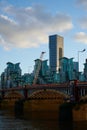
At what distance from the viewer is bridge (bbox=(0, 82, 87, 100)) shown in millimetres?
107887

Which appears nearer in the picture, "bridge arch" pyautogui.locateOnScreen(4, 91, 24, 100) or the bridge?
the bridge

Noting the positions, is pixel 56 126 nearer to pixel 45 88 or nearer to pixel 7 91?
pixel 45 88

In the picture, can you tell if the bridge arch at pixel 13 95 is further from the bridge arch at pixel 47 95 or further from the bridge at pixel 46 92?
the bridge arch at pixel 47 95

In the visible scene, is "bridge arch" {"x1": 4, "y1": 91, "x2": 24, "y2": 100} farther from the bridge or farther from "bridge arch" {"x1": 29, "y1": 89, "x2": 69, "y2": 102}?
"bridge arch" {"x1": 29, "y1": 89, "x2": 69, "y2": 102}

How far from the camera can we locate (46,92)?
137 metres

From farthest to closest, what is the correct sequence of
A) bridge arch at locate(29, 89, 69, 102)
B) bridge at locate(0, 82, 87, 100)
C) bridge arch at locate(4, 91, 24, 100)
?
bridge arch at locate(4, 91, 24, 100)
bridge arch at locate(29, 89, 69, 102)
bridge at locate(0, 82, 87, 100)

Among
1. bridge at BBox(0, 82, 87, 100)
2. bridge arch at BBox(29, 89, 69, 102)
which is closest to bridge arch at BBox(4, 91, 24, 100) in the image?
bridge at BBox(0, 82, 87, 100)

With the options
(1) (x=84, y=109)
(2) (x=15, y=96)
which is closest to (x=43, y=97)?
(2) (x=15, y=96)

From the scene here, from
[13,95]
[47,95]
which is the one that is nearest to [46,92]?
[47,95]

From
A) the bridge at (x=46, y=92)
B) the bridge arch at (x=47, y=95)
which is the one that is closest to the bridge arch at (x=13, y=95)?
the bridge at (x=46, y=92)

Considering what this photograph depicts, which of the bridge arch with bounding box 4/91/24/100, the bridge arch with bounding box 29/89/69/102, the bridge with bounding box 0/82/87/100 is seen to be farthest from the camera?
the bridge arch with bounding box 4/91/24/100

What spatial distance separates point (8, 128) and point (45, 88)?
159 ft

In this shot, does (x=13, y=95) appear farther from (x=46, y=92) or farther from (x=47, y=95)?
(x=46, y=92)

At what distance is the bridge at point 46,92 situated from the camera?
354 feet
